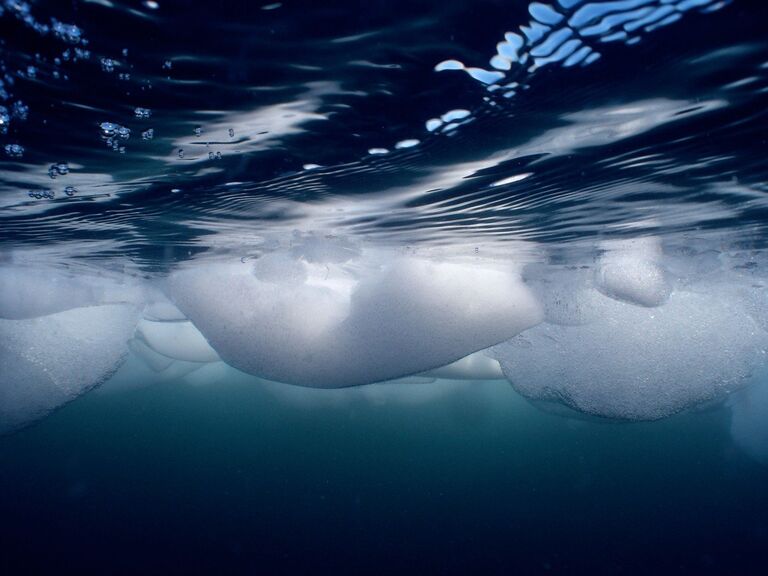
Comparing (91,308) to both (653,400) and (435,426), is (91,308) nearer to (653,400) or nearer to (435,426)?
(653,400)

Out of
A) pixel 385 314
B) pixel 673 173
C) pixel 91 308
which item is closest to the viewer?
pixel 673 173

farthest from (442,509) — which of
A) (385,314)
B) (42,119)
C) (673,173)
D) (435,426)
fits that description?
(435,426)

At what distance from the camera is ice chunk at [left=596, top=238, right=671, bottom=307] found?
25.5ft

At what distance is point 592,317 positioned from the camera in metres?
8.27

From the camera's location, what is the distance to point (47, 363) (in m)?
8.45

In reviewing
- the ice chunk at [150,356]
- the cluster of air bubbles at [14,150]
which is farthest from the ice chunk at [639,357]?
the ice chunk at [150,356]

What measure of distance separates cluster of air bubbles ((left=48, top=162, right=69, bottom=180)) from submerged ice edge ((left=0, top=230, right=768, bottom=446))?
11.3ft

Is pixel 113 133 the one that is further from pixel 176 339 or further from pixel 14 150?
pixel 176 339

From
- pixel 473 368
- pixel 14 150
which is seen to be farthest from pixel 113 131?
pixel 473 368

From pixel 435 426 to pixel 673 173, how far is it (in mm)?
97797

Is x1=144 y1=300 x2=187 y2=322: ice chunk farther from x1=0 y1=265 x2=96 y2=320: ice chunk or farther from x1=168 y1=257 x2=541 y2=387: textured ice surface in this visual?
x1=168 y1=257 x2=541 y2=387: textured ice surface

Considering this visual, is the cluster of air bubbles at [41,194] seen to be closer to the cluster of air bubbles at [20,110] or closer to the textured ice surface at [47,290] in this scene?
the cluster of air bubbles at [20,110]

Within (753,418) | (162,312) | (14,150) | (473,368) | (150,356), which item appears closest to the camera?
(14,150)

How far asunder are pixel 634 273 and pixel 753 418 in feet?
71.9
